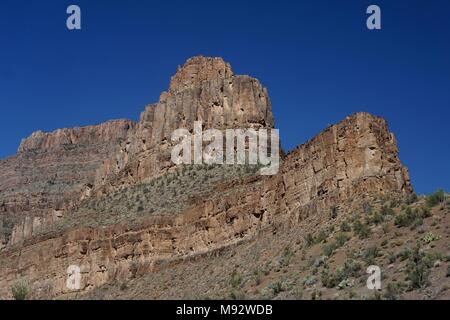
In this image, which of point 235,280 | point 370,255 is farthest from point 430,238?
point 235,280

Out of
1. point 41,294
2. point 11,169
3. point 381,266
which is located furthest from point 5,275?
point 11,169

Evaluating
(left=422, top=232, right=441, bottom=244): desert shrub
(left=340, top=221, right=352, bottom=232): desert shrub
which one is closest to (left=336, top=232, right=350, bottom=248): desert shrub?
(left=340, top=221, right=352, bottom=232): desert shrub

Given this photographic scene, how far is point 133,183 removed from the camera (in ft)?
270

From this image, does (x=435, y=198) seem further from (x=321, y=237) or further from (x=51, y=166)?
(x=51, y=166)

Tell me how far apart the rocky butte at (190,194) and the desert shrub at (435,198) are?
396cm

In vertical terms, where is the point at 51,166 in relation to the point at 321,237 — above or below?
above

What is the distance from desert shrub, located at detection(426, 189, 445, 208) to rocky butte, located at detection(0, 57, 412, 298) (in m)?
3.96

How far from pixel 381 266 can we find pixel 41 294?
148ft

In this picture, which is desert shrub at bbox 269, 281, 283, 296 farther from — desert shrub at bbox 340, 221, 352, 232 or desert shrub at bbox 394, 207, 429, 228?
desert shrub at bbox 394, 207, 429, 228

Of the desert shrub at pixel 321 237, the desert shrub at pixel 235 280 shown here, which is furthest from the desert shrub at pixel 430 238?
the desert shrub at pixel 235 280

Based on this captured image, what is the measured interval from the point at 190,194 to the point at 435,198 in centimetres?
3670

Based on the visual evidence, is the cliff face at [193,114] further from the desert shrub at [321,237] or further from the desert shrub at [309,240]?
the desert shrub at [321,237]

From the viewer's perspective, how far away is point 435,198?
33.0m

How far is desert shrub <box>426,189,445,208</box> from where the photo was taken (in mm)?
32781
